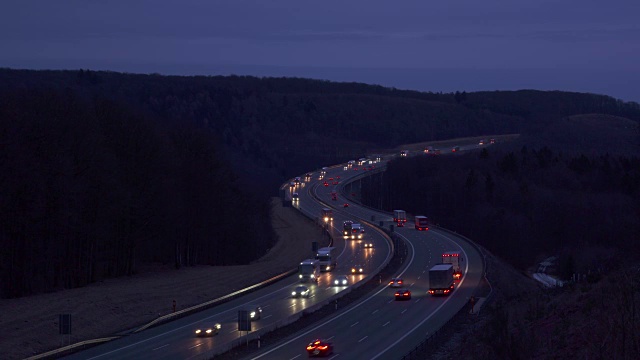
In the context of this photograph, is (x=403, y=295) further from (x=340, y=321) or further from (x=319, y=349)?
(x=319, y=349)

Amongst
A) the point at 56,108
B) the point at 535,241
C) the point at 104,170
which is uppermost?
the point at 56,108

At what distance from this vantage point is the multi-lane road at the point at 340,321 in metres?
35.8

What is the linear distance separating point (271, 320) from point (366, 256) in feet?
107

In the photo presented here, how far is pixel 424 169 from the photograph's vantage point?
486 ft

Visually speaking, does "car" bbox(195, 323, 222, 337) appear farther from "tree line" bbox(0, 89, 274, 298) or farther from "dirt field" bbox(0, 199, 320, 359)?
"tree line" bbox(0, 89, 274, 298)

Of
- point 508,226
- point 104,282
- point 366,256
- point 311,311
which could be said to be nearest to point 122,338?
point 311,311

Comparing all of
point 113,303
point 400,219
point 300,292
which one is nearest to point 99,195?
point 113,303

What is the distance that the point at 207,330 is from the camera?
39344mm

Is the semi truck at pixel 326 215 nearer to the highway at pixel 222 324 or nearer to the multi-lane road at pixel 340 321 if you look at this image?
the multi-lane road at pixel 340 321

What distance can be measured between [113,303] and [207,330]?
9.57 meters

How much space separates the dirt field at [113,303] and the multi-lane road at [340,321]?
2.09 m

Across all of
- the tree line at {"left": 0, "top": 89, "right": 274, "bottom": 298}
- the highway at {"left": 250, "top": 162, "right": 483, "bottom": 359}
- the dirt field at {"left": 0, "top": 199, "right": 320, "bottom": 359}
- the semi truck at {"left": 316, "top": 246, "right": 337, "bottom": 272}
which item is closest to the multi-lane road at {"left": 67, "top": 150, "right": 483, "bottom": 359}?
the highway at {"left": 250, "top": 162, "right": 483, "bottom": 359}

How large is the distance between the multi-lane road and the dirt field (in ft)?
6.87

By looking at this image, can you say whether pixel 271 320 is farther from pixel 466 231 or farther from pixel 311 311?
pixel 466 231
